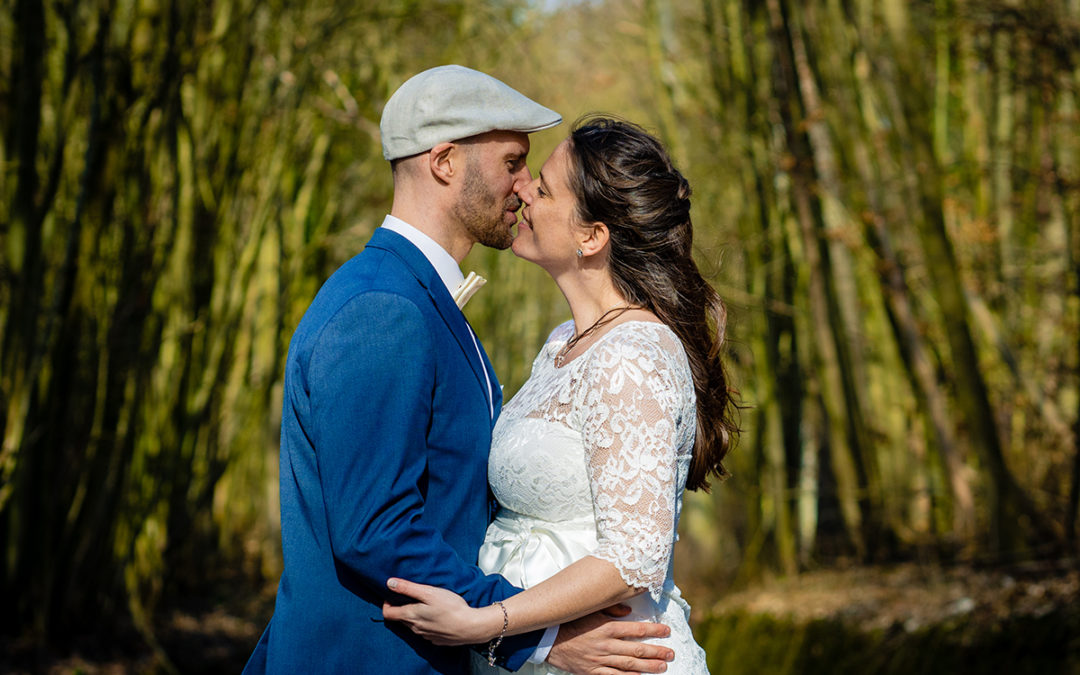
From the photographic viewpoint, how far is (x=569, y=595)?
1.60 meters

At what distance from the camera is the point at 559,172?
1964 mm

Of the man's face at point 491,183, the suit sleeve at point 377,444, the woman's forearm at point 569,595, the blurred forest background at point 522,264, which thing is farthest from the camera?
the blurred forest background at point 522,264

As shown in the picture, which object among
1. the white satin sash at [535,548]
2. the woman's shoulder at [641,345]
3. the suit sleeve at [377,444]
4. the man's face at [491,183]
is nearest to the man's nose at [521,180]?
the man's face at [491,183]

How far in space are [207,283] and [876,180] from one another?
352cm

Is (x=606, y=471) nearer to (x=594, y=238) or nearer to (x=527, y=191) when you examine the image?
(x=594, y=238)

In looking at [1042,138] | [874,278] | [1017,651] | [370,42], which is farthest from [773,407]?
[370,42]

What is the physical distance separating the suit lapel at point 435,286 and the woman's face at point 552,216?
0.27 metres

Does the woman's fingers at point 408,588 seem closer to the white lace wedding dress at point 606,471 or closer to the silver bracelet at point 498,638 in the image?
the silver bracelet at point 498,638

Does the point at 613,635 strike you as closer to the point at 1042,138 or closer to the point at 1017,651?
the point at 1017,651

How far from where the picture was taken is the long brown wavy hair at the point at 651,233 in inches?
75.2

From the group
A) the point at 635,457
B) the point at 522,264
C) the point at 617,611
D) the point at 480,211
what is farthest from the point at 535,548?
the point at 522,264

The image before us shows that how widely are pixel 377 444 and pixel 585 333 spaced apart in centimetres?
61

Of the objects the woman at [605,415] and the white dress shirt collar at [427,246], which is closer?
the woman at [605,415]

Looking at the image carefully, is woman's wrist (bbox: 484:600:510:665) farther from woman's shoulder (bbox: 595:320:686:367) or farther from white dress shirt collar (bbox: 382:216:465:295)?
white dress shirt collar (bbox: 382:216:465:295)
